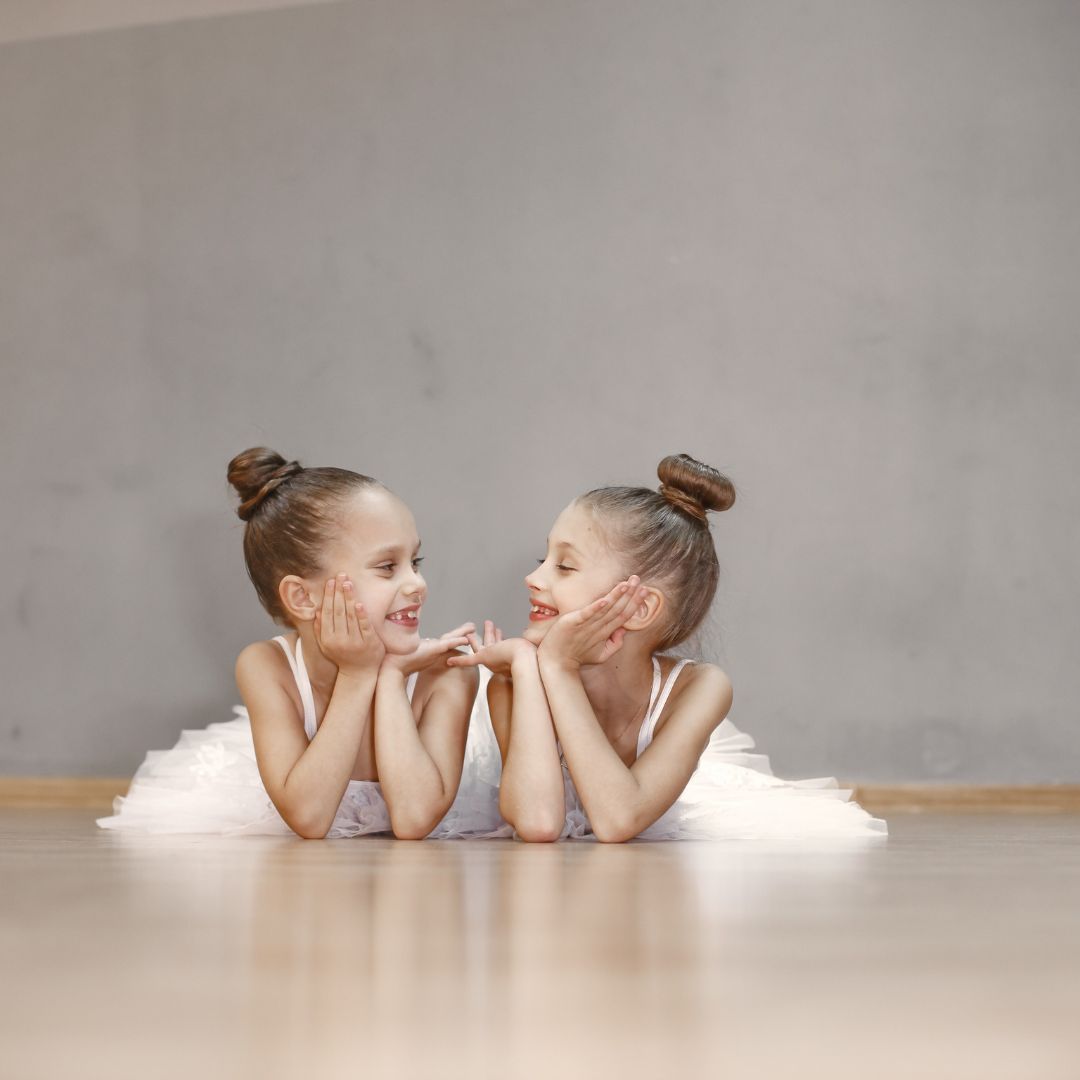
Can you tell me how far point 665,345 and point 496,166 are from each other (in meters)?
0.53

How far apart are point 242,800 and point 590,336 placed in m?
1.26

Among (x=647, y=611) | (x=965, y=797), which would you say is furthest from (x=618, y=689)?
(x=965, y=797)

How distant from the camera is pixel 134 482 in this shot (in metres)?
2.53

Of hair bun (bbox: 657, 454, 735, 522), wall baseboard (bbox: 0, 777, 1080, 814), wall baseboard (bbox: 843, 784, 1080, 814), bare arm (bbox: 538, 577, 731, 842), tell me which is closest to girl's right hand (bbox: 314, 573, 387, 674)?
bare arm (bbox: 538, 577, 731, 842)

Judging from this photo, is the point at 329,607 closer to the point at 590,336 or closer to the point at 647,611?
the point at 647,611

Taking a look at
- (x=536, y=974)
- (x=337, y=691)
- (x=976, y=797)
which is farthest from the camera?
(x=976, y=797)

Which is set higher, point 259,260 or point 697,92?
point 697,92

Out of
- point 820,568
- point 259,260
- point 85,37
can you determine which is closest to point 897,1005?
point 820,568

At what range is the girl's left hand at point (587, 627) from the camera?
55.9 inches

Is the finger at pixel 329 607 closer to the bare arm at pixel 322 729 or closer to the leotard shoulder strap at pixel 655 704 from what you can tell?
the bare arm at pixel 322 729

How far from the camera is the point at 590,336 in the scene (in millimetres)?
2461

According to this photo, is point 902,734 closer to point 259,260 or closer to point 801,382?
point 801,382

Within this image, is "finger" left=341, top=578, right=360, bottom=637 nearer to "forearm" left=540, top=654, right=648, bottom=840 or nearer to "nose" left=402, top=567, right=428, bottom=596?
"nose" left=402, top=567, right=428, bottom=596

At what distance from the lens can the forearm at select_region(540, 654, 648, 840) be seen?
1346 mm
